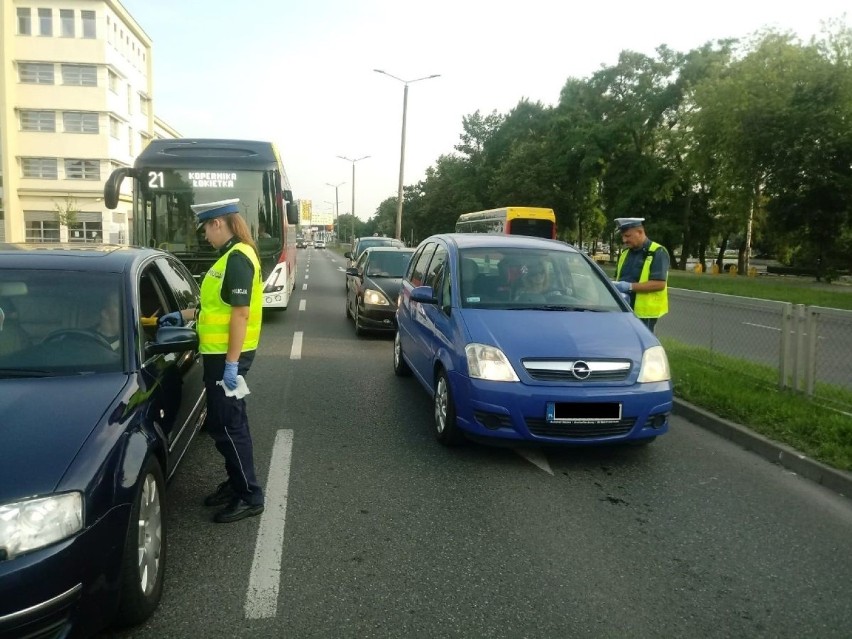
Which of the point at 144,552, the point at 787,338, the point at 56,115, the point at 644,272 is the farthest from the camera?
the point at 56,115

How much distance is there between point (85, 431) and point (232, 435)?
1232 mm

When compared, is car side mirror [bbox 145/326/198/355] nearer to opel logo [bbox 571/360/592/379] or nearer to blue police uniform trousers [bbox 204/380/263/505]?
blue police uniform trousers [bbox 204/380/263/505]

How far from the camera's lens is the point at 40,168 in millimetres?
57031

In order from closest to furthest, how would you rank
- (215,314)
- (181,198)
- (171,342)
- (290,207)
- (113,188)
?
1. (171,342)
2. (215,314)
3. (113,188)
4. (181,198)
5. (290,207)

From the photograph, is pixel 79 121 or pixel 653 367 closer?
pixel 653 367

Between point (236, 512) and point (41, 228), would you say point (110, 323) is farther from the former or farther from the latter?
point (41, 228)

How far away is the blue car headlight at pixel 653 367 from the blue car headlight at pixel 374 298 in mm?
6714

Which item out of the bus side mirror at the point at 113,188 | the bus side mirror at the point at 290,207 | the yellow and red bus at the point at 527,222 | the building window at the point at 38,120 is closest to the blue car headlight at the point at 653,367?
the bus side mirror at the point at 113,188

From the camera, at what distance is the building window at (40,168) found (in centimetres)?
5688

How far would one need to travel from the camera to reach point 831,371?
6.77 meters

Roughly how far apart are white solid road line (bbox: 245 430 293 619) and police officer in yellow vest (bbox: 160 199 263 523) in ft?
0.59

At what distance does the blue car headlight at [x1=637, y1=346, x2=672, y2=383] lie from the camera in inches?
207

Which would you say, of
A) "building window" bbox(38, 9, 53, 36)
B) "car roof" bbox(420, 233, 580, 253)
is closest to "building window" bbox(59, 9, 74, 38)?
"building window" bbox(38, 9, 53, 36)

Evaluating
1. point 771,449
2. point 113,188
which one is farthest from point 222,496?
point 113,188
